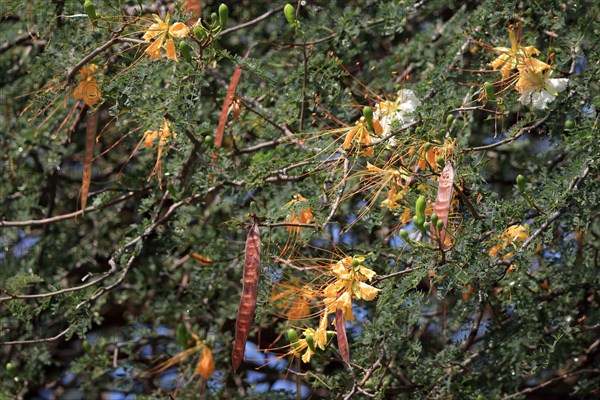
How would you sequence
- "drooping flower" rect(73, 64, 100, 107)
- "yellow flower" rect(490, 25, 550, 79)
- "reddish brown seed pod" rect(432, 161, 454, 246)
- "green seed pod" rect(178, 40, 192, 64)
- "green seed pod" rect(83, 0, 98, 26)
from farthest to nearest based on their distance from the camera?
"drooping flower" rect(73, 64, 100, 107) < "yellow flower" rect(490, 25, 550, 79) < "green seed pod" rect(83, 0, 98, 26) < "green seed pod" rect(178, 40, 192, 64) < "reddish brown seed pod" rect(432, 161, 454, 246)

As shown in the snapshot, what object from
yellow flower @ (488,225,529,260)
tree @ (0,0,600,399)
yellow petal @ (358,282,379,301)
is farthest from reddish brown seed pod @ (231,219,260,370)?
yellow flower @ (488,225,529,260)

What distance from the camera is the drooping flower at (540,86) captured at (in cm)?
270

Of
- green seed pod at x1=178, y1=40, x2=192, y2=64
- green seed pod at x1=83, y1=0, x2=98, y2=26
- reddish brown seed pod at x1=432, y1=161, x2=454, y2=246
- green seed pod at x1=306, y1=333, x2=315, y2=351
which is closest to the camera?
reddish brown seed pod at x1=432, y1=161, x2=454, y2=246

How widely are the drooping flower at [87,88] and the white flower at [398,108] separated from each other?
31.2 inches

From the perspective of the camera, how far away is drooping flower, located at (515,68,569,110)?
8.86 ft

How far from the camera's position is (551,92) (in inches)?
106

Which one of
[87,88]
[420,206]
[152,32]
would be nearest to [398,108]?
[420,206]

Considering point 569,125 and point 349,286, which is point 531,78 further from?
point 349,286

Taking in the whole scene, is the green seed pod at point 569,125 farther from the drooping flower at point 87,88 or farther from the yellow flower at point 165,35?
the drooping flower at point 87,88

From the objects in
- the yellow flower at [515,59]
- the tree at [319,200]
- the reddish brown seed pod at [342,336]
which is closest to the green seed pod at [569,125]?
the tree at [319,200]

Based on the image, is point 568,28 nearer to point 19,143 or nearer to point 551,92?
point 551,92

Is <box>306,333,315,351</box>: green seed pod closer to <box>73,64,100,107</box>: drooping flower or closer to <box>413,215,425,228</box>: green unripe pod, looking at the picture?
<box>413,215,425,228</box>: green unripe pod

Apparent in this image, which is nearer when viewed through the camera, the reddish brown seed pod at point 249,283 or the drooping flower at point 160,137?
the reddish brown seed pod at point 249,283

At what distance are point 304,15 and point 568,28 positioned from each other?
126cm
